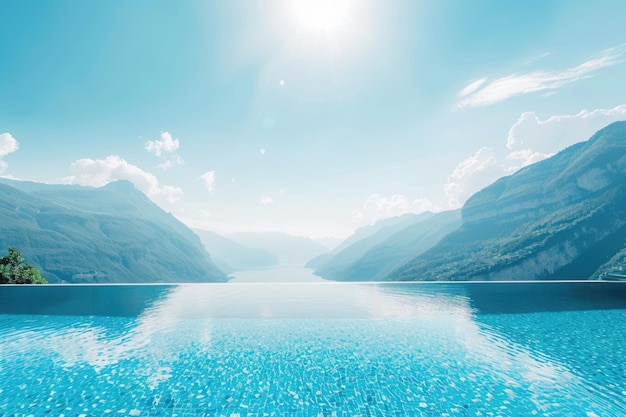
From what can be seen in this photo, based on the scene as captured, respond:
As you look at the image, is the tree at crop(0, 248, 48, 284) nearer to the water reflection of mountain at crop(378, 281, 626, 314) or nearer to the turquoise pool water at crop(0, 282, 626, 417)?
the turquoise pool water at crop(0, 282, 626, 417)

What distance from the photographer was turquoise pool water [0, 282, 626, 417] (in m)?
8.60

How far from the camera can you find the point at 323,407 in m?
8.48

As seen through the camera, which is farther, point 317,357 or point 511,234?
point 511,234

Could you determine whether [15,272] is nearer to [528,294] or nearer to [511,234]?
[528,294]

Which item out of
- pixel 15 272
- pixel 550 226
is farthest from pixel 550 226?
pixel 15 272

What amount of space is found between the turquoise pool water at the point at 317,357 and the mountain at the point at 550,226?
7477cm

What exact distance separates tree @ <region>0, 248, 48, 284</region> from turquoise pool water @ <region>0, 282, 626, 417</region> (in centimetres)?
977

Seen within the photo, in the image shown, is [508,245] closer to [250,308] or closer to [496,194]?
[496,194]

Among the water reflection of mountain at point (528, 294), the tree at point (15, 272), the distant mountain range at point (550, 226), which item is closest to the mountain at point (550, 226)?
the distant mountain range at point (550, 226)

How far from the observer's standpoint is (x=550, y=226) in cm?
11662

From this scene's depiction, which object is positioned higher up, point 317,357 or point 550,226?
point 550,226

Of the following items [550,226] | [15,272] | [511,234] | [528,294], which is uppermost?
[550,226]

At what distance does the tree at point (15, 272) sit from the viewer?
2973 centimetres

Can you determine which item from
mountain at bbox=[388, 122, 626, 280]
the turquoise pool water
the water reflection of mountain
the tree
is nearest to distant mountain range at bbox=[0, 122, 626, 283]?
mountain at bbox=[388, 122, 626, 280]
